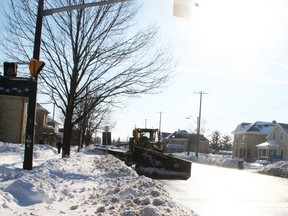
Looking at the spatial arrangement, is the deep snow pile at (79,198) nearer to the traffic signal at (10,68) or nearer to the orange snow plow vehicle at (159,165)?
the traffic signal at (10,68)

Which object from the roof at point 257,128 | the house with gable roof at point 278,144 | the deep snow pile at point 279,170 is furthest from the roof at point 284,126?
the deep snow pile at point 279,170

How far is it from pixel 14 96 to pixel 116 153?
16261mm

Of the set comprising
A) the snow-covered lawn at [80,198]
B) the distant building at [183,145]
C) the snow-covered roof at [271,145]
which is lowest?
the distant building at [183,145]

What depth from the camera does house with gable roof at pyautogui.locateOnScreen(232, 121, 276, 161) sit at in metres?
75.4

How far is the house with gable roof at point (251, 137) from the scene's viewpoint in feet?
247

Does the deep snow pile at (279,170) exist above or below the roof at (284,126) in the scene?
below

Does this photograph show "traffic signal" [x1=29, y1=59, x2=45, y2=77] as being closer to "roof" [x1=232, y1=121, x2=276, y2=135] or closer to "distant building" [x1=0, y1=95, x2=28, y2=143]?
"distant building" [x1=0, y1=95, x2=28, y2=143]

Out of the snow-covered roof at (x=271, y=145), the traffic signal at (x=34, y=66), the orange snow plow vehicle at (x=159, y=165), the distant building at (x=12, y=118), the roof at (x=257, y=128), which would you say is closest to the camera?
the traffic signal at (x=34, y=66)

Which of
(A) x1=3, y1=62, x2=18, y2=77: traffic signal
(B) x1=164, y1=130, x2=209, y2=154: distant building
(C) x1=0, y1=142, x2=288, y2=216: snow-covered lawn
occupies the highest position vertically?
(A) x1=3, y1=62, x2=18, y2=77: traffic signal

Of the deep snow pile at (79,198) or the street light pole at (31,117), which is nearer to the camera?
the deep snow pile at (79,198)

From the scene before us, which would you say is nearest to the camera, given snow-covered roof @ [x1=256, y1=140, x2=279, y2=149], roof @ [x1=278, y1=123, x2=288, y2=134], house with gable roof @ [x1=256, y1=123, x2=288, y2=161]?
house with gable roof @ [x1=256, y1=123, x2=288, y2=161]

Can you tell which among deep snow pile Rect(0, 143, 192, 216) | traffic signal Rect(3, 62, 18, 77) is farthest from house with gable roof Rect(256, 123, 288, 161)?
deep snow pile Rect(0, 143, 192, 216)

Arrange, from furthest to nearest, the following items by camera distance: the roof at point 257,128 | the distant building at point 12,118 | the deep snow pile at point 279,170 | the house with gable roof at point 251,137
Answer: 1. the roof at point 257,128
2. the house with gable roof at point 251,137
3. the distant building at point 12,118
4. the deep snow pile at point 279,170

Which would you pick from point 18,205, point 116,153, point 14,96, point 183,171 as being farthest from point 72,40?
point 14,96
